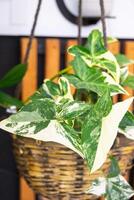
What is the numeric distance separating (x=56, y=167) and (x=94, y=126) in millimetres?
128

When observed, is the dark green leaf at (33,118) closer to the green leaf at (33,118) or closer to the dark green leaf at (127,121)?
the green leaf at (33,118)

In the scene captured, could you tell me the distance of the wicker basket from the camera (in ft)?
2.14

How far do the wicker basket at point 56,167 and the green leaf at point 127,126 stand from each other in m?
0.03

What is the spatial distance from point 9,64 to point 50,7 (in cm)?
24

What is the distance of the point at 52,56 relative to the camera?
125cm

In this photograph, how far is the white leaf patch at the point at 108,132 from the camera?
1.84 ft

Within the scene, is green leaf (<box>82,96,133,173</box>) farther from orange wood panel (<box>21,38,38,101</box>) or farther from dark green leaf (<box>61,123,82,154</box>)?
orange wood panel (<box>21,38,38,101</box>)

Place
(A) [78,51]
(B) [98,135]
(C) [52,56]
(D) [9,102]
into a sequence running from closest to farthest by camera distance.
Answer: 1. (B) [98,135]
2. (A) [78,51]
3. (D) [9,102]
4. (C) [52,56]

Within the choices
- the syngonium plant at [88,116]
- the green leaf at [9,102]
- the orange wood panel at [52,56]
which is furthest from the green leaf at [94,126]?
the orange wood panel at [52,56]

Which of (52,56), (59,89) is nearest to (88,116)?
(59,89)

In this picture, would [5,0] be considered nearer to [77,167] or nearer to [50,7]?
[50,7]

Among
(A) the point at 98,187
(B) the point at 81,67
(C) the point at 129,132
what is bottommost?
(A) the point at 98,187

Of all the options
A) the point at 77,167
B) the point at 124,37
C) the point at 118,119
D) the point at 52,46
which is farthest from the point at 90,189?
the point at 124,37

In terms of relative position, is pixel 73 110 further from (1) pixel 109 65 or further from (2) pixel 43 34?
(2) pixel 43 34
